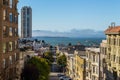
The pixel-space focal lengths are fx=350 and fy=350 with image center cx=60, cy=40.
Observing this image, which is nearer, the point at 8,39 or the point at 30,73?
the point at 8,39

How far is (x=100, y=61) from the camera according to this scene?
2655 inches

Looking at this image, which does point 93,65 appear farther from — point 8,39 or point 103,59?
point 8,39

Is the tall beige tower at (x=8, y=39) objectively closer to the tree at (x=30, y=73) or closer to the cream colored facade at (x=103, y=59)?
the tree at (x=30, y=73)

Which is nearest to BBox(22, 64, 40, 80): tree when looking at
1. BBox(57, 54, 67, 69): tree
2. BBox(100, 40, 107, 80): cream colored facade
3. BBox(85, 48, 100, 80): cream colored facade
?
BBox(100, 40, 107, 80): cream colored facade

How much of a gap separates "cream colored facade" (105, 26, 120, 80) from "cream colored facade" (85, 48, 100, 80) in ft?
26.5

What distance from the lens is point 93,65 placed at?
239 feet

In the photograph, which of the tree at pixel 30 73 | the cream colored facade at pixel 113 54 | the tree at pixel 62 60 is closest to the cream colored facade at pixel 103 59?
the cream colored facade at pixel 113 54

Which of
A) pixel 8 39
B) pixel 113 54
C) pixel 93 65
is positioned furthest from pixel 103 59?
pixel 8 39

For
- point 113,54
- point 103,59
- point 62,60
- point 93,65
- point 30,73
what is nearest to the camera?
point 113,54

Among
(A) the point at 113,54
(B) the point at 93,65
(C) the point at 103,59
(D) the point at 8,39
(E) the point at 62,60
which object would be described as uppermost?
(D) the point at 8,39

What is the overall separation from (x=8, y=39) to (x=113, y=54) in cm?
1817

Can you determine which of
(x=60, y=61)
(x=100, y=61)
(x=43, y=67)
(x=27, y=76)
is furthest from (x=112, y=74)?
(x=60, y=61)

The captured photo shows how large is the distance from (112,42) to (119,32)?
4.77 meters

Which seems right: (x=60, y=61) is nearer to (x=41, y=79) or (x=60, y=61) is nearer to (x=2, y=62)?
(x=41, y=79)
